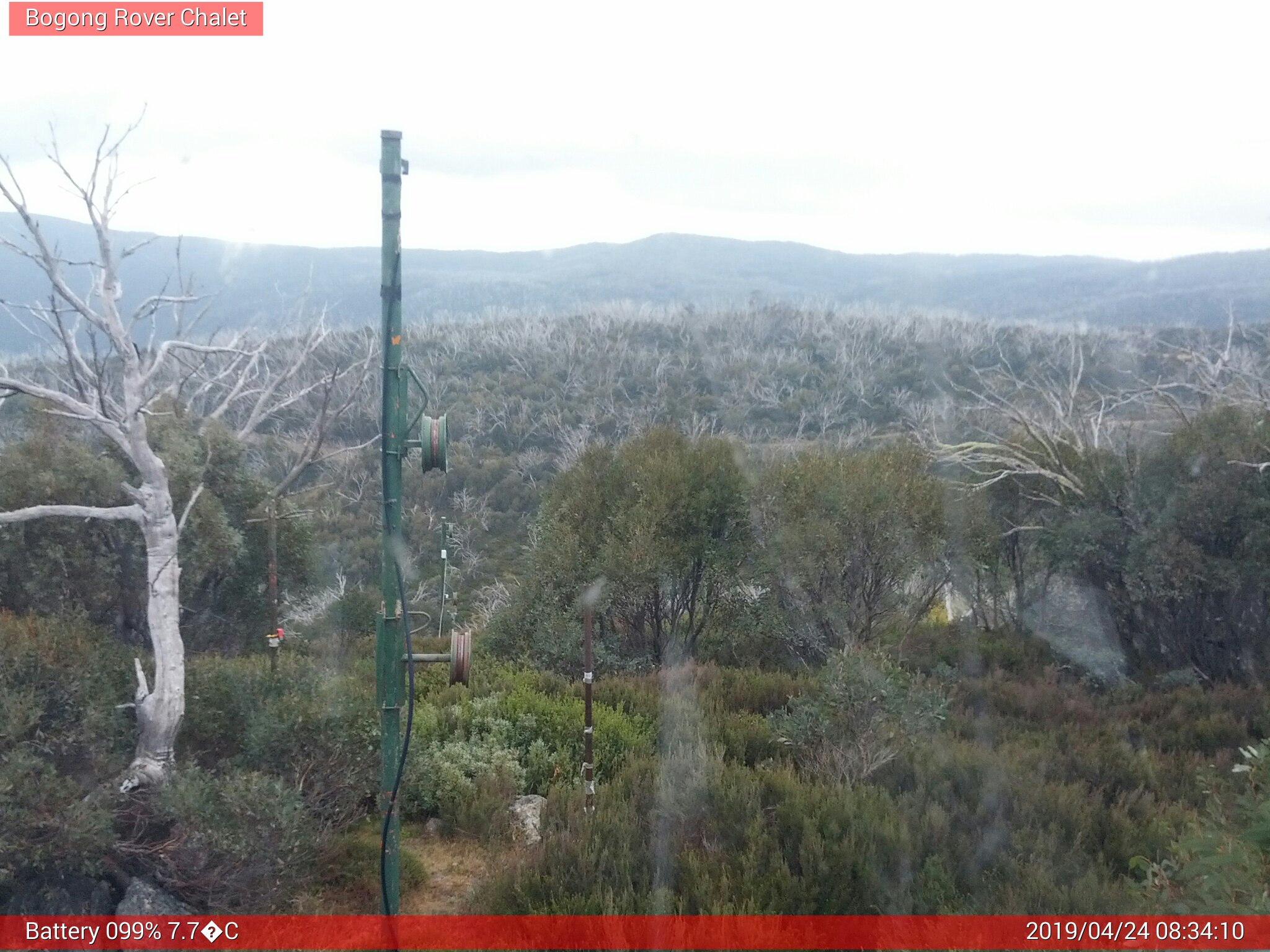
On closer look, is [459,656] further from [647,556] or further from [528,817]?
[647,556]

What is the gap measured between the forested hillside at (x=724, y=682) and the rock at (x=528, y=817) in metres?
0.12

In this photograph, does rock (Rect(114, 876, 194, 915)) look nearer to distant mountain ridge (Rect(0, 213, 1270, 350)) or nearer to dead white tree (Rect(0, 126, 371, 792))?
dead white tree (Rect(0, 126, 371, 792))

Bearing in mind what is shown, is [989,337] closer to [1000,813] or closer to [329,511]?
[329,511]

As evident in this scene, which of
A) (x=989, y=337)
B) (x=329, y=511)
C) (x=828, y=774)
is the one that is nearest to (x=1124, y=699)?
(x=828, y=774)

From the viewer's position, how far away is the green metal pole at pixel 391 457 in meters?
4.20

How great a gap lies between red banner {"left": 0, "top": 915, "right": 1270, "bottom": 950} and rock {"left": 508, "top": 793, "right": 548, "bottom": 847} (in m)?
1.10

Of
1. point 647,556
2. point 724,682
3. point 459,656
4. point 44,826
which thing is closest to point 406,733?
point 459,656

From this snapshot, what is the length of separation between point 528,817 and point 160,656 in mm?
2729

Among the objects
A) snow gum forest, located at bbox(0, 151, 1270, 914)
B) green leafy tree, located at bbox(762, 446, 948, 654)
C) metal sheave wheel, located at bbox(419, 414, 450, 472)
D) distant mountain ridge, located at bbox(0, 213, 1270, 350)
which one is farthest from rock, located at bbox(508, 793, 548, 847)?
green leafy tree, located at bbox(762, 446, 948, 654)

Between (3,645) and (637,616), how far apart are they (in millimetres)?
7936

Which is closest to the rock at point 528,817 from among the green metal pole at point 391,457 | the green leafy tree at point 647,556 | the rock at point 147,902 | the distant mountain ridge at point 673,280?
the green metal pole at point 391,457

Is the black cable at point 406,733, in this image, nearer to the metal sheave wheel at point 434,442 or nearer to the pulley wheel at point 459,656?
the pulley wheel at point 459,656

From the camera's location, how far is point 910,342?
43.7 meters

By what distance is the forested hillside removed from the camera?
4.95 meters
